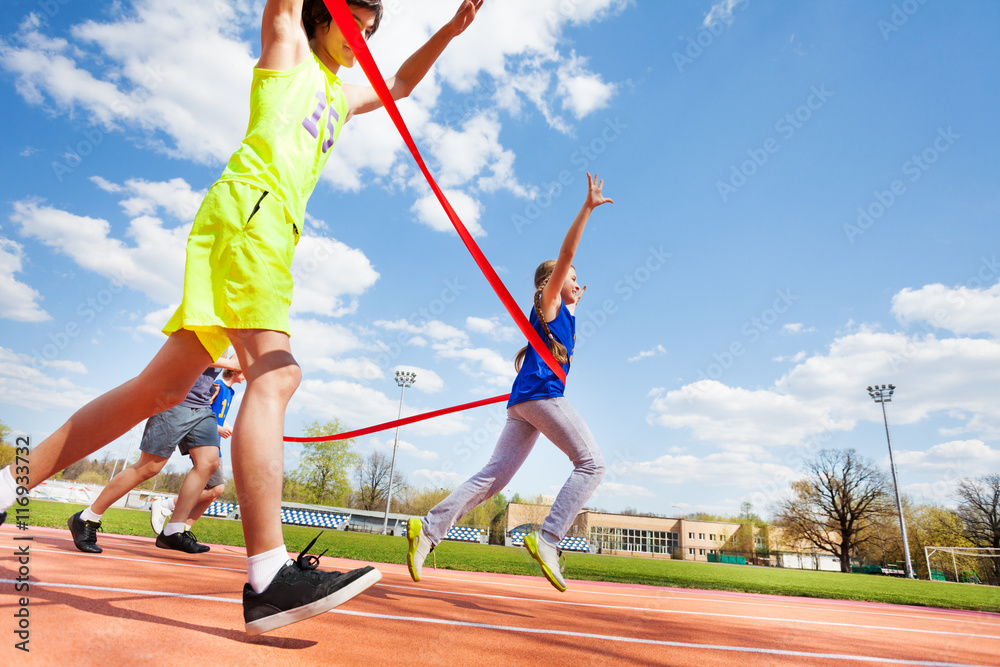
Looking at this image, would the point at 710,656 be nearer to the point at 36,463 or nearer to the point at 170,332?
the point at 170,332

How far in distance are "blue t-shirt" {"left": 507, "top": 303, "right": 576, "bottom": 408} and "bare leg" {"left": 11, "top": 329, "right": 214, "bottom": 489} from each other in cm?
244

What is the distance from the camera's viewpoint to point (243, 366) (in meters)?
1.87

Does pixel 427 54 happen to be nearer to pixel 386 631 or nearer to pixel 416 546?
pixel 386 631

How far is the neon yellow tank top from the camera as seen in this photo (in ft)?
6.55

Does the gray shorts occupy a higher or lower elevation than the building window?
higher

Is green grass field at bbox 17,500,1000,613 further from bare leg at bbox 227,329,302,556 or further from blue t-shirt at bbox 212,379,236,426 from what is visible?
bare leg at bbox 227,329,302,556

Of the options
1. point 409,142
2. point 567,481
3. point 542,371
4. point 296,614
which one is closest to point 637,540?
point 567,481

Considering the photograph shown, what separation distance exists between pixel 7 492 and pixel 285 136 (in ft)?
5.43

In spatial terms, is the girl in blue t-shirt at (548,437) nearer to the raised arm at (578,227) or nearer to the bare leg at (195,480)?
the raised arm at (578,227)

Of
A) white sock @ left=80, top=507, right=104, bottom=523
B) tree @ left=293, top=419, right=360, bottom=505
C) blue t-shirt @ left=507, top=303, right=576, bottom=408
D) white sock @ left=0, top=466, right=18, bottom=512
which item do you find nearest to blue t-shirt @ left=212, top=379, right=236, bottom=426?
white sock @ left=80, top=507, right=104, bottom=523

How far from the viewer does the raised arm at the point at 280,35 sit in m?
2.09

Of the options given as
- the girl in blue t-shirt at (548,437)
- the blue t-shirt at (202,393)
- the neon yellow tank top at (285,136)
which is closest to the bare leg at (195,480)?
the blue t-shirt at (202,393)

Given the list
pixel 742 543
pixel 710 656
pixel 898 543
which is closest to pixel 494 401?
pixel 710 656

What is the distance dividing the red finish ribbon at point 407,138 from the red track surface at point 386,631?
1.51 metres
